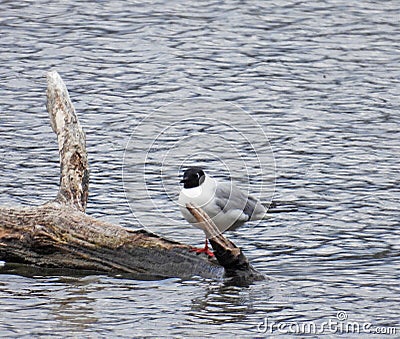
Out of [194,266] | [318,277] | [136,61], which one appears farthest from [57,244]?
[136,61]

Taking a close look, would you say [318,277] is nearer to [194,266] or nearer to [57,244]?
[194,266]

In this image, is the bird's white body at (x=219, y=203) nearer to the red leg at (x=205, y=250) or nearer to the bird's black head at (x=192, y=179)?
the bird's black head at (x=192, y=179)

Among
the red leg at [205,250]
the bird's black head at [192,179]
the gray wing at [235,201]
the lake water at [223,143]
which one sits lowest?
the lake water at [223,143]

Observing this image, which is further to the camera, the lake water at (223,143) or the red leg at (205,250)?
the red leg at (205,250)

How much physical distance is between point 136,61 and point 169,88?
4.77 ft

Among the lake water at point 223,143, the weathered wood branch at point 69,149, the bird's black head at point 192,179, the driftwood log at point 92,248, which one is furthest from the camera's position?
the weathered wood branch at point 69,149

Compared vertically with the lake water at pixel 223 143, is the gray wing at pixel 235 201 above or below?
above

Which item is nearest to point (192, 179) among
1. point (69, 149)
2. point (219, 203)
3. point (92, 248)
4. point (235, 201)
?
point (219, 203)

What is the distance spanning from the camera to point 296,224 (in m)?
10.7

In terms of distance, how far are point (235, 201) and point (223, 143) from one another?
4231 millimetres

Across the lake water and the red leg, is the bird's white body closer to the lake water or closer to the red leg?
the red leg

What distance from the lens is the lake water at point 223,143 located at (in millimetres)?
8375

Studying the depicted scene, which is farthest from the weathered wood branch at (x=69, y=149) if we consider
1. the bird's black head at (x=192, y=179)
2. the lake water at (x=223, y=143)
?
the bird's black head at (x=192, y=179)

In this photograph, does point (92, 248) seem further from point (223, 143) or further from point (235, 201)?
point (223, 143)
